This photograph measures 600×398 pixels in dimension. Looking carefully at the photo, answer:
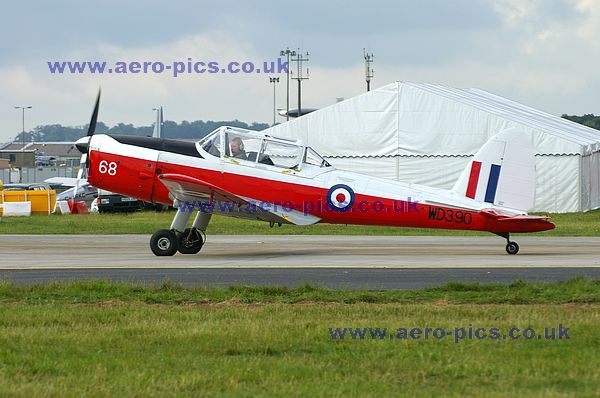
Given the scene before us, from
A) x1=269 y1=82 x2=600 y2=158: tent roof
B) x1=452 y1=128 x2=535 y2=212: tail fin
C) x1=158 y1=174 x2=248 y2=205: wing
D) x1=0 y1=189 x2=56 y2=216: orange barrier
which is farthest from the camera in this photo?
x1=269 y1=82 x2=600 y2=158: tent roof

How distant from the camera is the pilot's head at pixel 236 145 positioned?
1866 centimetres

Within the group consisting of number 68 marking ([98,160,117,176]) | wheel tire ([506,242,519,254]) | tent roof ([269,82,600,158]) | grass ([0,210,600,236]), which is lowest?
grass ([0,210,600,236])

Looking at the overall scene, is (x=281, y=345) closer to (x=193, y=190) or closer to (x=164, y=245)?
(x=193, y=190)

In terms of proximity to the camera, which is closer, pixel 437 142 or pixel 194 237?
pixel 194 237

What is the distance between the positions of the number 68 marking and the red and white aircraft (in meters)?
0.02

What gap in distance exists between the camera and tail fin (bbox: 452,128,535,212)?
1850 cm

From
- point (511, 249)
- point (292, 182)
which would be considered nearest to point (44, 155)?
point (292, 182)

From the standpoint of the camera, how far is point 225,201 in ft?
61.6

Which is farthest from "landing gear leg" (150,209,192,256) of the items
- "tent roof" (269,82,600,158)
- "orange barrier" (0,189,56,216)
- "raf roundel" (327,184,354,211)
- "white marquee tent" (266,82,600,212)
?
"tent roof" (269,82,600,158)

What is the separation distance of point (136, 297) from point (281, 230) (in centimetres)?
1594

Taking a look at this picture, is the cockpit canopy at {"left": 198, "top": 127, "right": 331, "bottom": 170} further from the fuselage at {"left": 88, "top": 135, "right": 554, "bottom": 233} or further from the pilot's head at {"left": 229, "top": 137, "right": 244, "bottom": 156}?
the fuselage at {"left": 88, "top": 135, "right": 554, "bottom": 233}

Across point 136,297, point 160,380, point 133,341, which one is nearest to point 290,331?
point 133,341

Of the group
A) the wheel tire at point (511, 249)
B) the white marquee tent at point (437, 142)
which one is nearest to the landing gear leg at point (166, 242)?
the wheel tire at point (511, 249)

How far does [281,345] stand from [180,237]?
1087 centimetres
